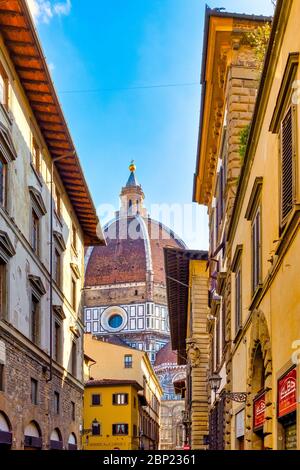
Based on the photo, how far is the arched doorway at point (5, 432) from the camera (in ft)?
58.5

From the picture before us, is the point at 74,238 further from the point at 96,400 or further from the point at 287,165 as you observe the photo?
the point at 96,400

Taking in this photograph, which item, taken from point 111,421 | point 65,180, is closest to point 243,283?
point 65,180

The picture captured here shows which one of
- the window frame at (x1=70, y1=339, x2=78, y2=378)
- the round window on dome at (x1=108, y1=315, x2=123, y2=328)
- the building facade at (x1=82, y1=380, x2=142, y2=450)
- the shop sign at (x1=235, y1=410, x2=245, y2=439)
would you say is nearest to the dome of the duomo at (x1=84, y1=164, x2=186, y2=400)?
the round window on dome at (x1=108, y1=315, x2=123, y2=328)

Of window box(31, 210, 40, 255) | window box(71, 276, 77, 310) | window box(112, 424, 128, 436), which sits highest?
window box(31, 210, 40, 255)

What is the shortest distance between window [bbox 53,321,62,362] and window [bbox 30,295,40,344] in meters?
3.26

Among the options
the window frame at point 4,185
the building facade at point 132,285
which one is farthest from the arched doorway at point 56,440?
the building facade at point 132,285

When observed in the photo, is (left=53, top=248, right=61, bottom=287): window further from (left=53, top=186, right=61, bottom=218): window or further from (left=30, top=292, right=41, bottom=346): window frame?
(left=30, top=292, right=41, bottom=346): window frame

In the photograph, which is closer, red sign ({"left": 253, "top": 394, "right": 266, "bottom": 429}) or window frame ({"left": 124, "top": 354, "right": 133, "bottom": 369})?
red sign ({"left": 253, "top": 394, "right": 266, "bottom": 429})

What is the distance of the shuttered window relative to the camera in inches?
348

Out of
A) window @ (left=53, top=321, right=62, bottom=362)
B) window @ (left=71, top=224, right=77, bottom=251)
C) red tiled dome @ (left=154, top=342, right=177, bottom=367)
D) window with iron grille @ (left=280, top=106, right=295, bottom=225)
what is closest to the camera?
window with iron grille @ (left=280, top=106, right=295, bottom=225)

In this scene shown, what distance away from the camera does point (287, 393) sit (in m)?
8.92

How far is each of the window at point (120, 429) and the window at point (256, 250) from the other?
48474mm

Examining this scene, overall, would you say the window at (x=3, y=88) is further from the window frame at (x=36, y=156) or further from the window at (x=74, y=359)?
the window at (x=74, y=359)

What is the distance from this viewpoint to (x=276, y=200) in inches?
400
